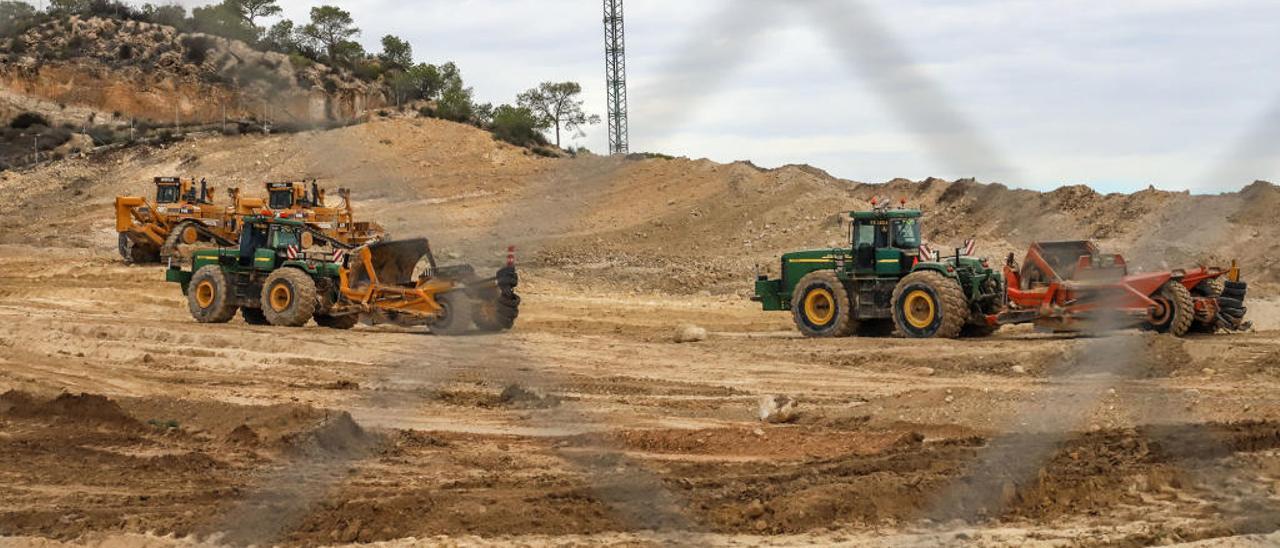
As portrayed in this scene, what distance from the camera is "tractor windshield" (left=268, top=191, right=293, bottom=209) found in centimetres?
3378

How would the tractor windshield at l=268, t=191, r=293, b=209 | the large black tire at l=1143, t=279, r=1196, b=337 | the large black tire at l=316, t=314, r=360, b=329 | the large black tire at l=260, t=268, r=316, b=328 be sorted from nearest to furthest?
the large black tire at l=1143, t=279, r=1196, b=337 → the large black tire at l=260, t=268, r=316, b=328 → the large black tire at l=316, t=314, r=360, b=329 → the tractor windshield at l=268, t=191, r=293, b=209

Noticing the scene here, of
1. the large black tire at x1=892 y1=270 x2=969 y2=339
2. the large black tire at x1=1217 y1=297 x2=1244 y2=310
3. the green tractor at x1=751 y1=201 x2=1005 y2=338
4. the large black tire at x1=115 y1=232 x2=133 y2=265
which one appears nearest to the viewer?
the large black tire at x1=1217 y1=297 x2=1244 y2=310

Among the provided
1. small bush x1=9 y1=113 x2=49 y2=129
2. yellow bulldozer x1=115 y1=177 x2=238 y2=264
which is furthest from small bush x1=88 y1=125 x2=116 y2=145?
yellow bulldozer x1=115 y1=177 x2=238 y2=264

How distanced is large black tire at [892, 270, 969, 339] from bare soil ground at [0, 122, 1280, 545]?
39 cm

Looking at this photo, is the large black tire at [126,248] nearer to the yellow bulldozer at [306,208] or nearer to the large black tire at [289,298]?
the yellow bulldozer at [306,208]

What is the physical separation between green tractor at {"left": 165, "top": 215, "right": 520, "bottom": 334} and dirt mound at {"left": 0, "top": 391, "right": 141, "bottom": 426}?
7.37 m

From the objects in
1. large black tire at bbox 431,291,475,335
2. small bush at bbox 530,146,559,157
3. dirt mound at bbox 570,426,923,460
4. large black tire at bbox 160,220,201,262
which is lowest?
dirt mound at bbox 570,426,923,460

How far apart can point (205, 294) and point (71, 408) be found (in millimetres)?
10031

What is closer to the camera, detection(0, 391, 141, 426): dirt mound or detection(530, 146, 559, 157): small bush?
detection(0, 391, 141, 426): dirt mound

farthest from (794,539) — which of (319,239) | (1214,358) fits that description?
(319,239)

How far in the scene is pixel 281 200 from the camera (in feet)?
111

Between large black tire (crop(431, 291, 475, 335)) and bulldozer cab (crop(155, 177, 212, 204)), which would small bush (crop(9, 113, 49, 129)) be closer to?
bulldozer cab (crop(155, 177, 212, 204))

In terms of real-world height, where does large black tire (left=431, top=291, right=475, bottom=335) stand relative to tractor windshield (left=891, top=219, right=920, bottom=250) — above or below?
below

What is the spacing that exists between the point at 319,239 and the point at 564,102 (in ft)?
51.0
